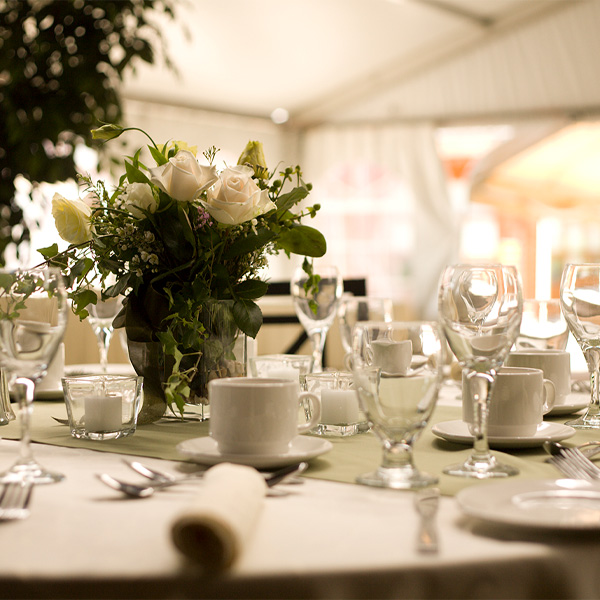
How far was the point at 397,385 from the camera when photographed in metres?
0.77

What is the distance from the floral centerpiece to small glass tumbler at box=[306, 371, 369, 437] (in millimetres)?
143

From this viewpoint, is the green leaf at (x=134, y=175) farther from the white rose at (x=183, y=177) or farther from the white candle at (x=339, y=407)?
the white candle at (x=339, y=407)

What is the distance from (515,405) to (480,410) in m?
0.16

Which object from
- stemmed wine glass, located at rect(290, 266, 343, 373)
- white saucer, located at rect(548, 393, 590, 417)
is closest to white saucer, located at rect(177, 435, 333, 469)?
white saucer, located at rect(548, 393, 590, 417)

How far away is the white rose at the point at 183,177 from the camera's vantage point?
1.08m

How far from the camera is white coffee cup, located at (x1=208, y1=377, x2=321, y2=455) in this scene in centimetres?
86

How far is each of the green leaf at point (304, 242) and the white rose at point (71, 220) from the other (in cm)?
31

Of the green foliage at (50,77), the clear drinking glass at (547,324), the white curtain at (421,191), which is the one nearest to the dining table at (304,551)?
the clear drinking glass at (547,324)

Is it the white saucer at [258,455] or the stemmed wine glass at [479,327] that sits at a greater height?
the stemmed wine glass at [479,327]

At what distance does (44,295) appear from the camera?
0.80 metres

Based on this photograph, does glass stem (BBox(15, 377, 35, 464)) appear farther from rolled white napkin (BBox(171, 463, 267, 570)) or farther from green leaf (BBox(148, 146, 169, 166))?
green leaf (BBox(148, 146, 169, 166))

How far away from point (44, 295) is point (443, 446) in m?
0.54

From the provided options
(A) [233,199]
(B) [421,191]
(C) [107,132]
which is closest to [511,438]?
(A) [233,199]

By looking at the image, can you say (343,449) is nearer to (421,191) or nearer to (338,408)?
(338,408)
